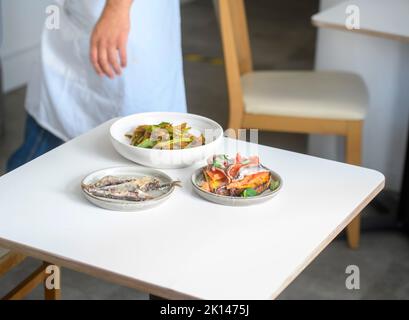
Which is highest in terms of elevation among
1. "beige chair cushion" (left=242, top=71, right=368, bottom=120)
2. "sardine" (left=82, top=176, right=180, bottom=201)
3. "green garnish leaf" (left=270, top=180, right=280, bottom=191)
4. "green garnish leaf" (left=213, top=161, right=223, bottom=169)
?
"green garnish leaf" (left=213, top=161, right=223, bottom=169)

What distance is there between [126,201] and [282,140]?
7.90ft

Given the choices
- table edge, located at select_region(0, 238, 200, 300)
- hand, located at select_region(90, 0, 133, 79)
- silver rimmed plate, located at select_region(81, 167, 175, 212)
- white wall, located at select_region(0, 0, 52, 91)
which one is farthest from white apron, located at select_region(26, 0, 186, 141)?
white wall, located at select_region(0, 0, 52, 91)

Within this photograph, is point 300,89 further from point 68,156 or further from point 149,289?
point 149,289

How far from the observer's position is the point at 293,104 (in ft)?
9.25

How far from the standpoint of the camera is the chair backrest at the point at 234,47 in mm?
2752

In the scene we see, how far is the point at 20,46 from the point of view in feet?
14.1

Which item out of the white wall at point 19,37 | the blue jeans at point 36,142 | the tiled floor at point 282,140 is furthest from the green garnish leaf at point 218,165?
the white wall at point 19,37

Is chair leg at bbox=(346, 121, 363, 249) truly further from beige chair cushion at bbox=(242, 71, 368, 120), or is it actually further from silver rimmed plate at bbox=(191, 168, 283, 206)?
silver rimmed plate at bbox=(191, 168, 283, 206)

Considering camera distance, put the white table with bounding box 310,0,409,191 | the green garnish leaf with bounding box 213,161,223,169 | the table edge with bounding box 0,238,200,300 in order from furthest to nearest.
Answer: the white table with bounding box 310,0,409,191
the green garnish leaf with bounding box 213,161,223,169
the table edge with bounding box 0,238,200,300

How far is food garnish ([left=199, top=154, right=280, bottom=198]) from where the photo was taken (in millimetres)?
1472

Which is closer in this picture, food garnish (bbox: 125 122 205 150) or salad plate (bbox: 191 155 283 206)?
salad plate (bbox: 191 155 283 206)

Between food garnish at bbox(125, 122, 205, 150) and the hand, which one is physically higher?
the hand

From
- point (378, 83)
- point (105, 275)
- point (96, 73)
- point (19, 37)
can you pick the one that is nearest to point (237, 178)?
point (105, 275)
